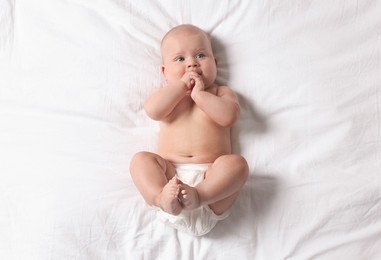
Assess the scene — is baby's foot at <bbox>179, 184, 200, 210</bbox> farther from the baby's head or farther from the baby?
the baby's head

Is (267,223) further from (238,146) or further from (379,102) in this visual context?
(379,102)

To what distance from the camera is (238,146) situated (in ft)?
5.03

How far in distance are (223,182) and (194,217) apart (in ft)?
0.38

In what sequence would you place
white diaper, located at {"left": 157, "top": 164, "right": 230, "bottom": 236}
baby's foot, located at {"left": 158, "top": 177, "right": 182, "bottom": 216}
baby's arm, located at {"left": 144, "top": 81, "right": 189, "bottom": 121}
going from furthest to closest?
baby's arm, located at {"left": 144, "top": 81, "right": 189, "bottom": 121} < white diaper, located at {"left": 157, "top": 164, "right": 230, "bottom": 236} < baby's foot, located at {"left": 158, "top": 177, "right": 182, "bottom": 216}

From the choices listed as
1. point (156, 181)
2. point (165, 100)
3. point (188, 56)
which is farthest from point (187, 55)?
point (156, 181)

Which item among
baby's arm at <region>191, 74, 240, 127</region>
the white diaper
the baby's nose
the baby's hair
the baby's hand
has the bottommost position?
the white diaper

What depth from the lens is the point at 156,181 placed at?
136 cm

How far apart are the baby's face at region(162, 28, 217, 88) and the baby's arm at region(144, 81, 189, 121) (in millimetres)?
55

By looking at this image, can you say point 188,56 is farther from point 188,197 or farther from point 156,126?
point 188,197

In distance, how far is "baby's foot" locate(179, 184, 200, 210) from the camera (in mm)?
1283

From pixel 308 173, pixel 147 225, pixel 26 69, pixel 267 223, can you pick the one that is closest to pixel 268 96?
pixel 308 173

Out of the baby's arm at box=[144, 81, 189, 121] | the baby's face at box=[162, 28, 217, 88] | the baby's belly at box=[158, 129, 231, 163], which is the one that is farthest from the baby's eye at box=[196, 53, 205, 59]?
the baby's belly at box=[158, 129, 231, 163]

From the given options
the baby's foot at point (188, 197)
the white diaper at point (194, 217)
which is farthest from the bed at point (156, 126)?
the baby's foot at point (188, 197)

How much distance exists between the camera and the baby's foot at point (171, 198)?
4.16 ft
